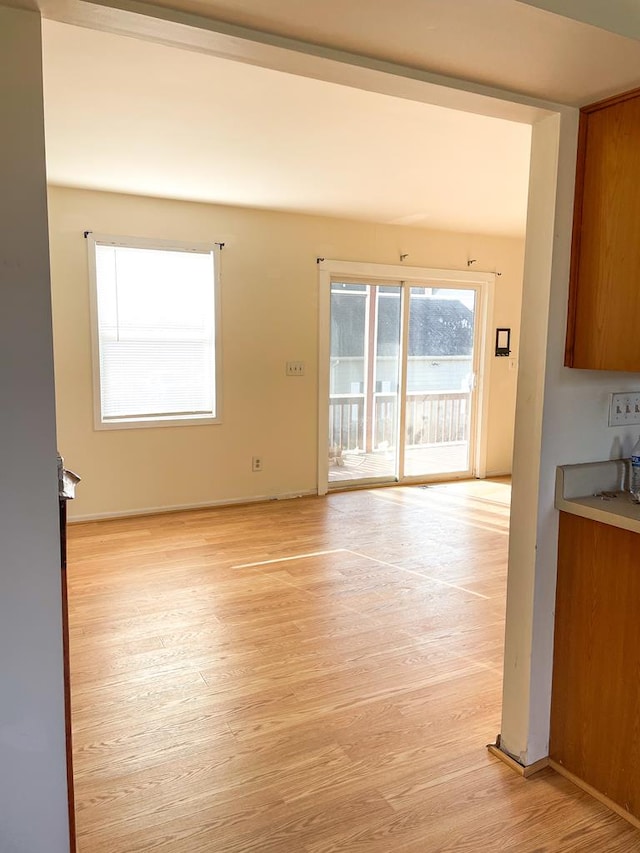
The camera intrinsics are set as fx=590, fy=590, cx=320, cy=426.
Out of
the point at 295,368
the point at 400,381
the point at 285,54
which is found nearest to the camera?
the point at 285,54

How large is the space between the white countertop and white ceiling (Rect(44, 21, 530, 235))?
174cm

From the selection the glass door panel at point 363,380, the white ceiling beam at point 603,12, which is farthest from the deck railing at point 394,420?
the white ceiling beam at point 603,12

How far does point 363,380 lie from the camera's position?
5.64 m

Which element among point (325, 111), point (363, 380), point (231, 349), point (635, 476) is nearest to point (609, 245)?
point (635, 476)

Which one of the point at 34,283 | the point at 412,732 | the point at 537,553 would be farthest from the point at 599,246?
the point at 412,732

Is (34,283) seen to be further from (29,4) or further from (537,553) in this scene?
(537,553)

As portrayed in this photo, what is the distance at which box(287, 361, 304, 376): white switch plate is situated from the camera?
5205 mm

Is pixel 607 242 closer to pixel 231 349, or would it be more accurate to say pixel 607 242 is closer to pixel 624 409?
pixel 624 409

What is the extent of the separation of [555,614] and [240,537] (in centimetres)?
269

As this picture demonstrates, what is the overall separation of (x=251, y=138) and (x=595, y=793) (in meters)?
3.18

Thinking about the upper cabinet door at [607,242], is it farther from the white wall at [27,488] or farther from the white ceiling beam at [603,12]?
the white wall at [27,488]

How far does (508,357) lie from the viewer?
6355 mm

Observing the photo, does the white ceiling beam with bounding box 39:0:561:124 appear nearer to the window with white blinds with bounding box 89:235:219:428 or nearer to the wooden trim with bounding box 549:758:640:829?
the wooden trim with bounding box 549:758:640:829

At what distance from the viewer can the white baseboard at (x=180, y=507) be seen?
4.61 m
